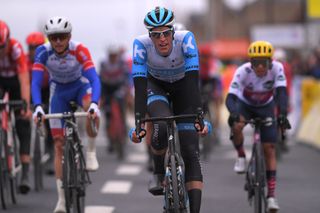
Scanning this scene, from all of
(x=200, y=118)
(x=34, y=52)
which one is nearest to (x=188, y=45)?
(x=200, y=118)

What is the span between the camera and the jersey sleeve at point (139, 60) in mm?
8904

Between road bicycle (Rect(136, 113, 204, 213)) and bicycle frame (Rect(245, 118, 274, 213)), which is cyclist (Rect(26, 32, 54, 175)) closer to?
bicycle frame (Rect(245, 118, 274, 213))

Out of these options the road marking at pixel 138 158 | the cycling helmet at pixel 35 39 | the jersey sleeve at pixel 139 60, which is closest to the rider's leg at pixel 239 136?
the jersey sleeve at pixel 139 60

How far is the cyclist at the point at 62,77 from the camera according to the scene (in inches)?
407

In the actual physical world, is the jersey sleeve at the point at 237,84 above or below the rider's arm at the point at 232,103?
above

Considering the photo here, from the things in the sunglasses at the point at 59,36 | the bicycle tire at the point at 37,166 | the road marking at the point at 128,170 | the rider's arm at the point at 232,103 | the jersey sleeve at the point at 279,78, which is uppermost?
the sunglasses at the point at 59,36

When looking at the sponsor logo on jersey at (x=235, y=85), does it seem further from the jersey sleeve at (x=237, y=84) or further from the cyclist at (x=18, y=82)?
the cyclist at (x=18, y=82)

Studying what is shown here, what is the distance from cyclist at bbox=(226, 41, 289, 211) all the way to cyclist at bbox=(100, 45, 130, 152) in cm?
727

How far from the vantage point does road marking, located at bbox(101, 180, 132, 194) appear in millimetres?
13359

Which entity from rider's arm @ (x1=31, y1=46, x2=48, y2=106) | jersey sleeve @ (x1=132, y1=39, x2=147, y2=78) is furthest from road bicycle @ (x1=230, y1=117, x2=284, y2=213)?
rider's arm @ (x1=31, y1=46, x2=48, y2=106)

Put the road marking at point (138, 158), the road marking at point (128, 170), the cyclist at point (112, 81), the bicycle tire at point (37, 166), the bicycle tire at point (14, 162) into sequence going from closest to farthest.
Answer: the bicycle tire at point (14, 162) → the bicycle tire at point (37, 166) → the road marking at point (128, 170) → the road marking at point (138, 158) → the cyclist at point (112, 81)

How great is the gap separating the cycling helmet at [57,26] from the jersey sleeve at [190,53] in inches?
66.0

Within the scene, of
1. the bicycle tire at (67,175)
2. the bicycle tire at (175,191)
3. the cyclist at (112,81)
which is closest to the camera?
the bicycle tire at (175,191)

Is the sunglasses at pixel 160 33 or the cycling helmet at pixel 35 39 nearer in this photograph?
the sunglasses at pixel 160 33
